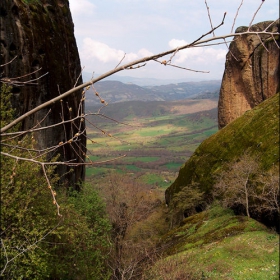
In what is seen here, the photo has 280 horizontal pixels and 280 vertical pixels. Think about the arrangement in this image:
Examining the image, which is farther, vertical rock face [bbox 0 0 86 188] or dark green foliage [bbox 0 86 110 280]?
vertical rock face [bbox 0 0 86 188]

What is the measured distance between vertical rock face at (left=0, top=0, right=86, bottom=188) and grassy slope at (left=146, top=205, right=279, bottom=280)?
891cm

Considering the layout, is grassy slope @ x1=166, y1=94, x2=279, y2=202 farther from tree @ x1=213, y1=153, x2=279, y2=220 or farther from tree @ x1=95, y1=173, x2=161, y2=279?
tree @ x1=95, y1=173, x2=161, y2=279

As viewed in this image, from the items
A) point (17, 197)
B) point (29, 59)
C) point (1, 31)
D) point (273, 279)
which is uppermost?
point (1, 31)

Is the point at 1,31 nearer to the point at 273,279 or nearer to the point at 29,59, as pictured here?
the point at 29,59

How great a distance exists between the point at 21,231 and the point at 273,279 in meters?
11.5

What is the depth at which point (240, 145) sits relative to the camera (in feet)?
83.1

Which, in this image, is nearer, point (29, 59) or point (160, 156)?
point (29, 59)

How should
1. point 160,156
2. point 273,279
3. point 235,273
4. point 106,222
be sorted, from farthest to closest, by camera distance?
point 160,156 → point 106,222 → point 235,273 → point 273,279

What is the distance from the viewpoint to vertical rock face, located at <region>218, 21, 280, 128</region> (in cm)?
3167

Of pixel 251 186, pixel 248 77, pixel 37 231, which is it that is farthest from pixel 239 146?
pixel 37 231

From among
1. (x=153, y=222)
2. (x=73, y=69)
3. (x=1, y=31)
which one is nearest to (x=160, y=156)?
(x=153, y=222)

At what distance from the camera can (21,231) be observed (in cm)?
1313

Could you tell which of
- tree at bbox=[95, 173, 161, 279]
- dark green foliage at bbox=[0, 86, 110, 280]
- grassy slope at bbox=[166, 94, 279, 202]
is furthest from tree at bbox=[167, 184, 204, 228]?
dark green foliage at bbox=[0, 86, 110, 280]

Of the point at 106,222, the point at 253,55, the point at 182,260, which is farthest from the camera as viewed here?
the point at 253,55
